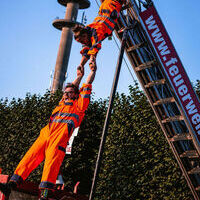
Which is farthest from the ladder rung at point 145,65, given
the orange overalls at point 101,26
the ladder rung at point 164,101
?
the orange overalls at point 101,26

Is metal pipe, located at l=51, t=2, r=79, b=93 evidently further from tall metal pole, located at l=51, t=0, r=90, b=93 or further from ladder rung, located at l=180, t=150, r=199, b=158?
ladder rung, located at l=180, t=150, r=199, b=158

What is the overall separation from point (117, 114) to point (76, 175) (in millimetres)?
3703

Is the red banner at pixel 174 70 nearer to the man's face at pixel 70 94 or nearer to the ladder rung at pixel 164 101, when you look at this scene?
the ladder rung at pixel 164 101

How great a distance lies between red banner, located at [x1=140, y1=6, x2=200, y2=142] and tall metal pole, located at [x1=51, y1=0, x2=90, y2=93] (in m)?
26.1

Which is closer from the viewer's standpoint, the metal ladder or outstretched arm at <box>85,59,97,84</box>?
outstretched arm at <box>85,59,97,84</box>

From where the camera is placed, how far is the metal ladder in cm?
727

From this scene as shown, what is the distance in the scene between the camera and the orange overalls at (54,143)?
4.54 metres

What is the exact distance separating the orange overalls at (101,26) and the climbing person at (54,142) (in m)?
0.54

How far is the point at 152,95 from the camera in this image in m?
7.62

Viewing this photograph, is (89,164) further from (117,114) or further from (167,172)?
(167,172)

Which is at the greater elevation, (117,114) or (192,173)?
(117,114)

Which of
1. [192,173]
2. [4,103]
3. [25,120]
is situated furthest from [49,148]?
[4,103]

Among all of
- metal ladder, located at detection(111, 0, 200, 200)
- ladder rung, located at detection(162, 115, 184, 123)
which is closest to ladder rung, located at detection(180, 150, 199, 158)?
metal ladder, located at detection(111, 0, 200, 200)

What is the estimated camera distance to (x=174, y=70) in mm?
7020
